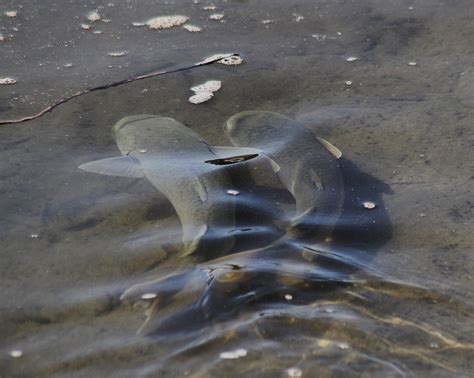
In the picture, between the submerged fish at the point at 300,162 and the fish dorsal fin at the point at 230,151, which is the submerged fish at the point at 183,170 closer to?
the fish dorsal fin at the point at 230,151

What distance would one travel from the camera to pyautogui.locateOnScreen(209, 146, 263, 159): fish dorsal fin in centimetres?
445

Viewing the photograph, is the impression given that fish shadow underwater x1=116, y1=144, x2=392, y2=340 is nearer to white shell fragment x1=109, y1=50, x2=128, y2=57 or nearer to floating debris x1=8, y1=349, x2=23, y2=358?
floating debris x1=8, y1=349, x2=23, y2=358

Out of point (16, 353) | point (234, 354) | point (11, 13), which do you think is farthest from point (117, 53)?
point (234, 354)

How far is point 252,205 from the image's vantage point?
4.07m

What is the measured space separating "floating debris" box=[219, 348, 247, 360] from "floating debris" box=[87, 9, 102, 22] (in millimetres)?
3821

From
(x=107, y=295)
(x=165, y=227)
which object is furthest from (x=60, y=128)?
(x=107, y=295)

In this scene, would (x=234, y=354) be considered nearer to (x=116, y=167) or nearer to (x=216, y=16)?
(x=116, y=167)

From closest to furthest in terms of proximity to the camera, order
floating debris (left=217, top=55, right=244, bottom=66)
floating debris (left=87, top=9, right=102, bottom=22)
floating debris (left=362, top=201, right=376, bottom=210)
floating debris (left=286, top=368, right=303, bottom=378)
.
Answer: floating debris (left=286, top=368, right=303, bottom=378) → floating debris (left=362, top=201, right=376, bottom=210) → floating debris (left=217, top=55, right=244, bottom=66) → floating debris (left=87, top=9, right=102, bottom=22)

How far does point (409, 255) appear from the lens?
3775 millimetres

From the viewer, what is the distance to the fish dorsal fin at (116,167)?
4.29 meters

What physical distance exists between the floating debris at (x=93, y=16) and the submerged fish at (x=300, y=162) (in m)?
2.02

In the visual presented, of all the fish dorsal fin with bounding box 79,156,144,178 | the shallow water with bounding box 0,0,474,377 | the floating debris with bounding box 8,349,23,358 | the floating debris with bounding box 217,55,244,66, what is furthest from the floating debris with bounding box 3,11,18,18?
the floating debris with bounding box 8,349,23,358

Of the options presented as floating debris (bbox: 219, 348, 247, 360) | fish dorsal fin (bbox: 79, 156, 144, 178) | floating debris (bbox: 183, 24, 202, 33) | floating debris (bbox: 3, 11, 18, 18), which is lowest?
floating debris (bbox: 219, 348, 247, 360)

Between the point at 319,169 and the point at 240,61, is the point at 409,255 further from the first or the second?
the point at 240,61
